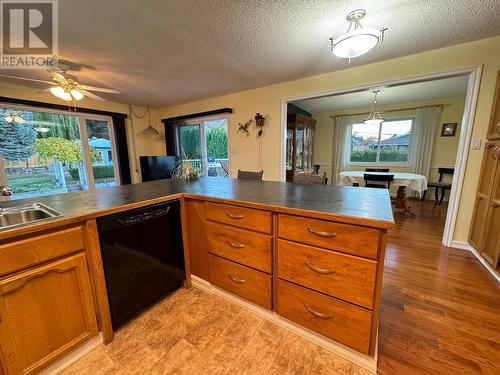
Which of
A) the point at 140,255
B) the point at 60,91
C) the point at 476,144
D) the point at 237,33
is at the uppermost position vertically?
the point at 237,33

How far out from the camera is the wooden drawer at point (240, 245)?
1297 mm

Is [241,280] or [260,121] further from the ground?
[260,121]

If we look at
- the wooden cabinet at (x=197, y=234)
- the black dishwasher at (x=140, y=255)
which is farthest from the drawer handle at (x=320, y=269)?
the black dishwasher at (x=140, y=255)

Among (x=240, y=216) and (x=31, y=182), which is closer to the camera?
(x=240, y=216)

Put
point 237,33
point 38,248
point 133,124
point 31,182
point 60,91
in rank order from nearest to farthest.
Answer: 1. point 38,248
2. point 237,33
3. point 60,91
4. point 31,182
5. point 133,124

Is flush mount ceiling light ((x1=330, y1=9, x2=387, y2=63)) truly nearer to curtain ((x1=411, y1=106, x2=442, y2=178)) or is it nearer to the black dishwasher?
the black dishwasher

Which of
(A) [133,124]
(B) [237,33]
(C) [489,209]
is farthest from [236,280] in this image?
(A) [133,124]

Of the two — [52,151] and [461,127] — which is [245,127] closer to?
[461,127]

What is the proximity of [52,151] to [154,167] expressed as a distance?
1590 millimetres

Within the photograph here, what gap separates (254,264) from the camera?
136 centimetres

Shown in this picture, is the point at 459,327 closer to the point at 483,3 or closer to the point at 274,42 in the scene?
the point at 483,3

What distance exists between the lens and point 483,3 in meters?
1.49

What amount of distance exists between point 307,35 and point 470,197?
8.24ft

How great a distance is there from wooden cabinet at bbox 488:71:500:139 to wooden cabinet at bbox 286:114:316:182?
2.80 meters
